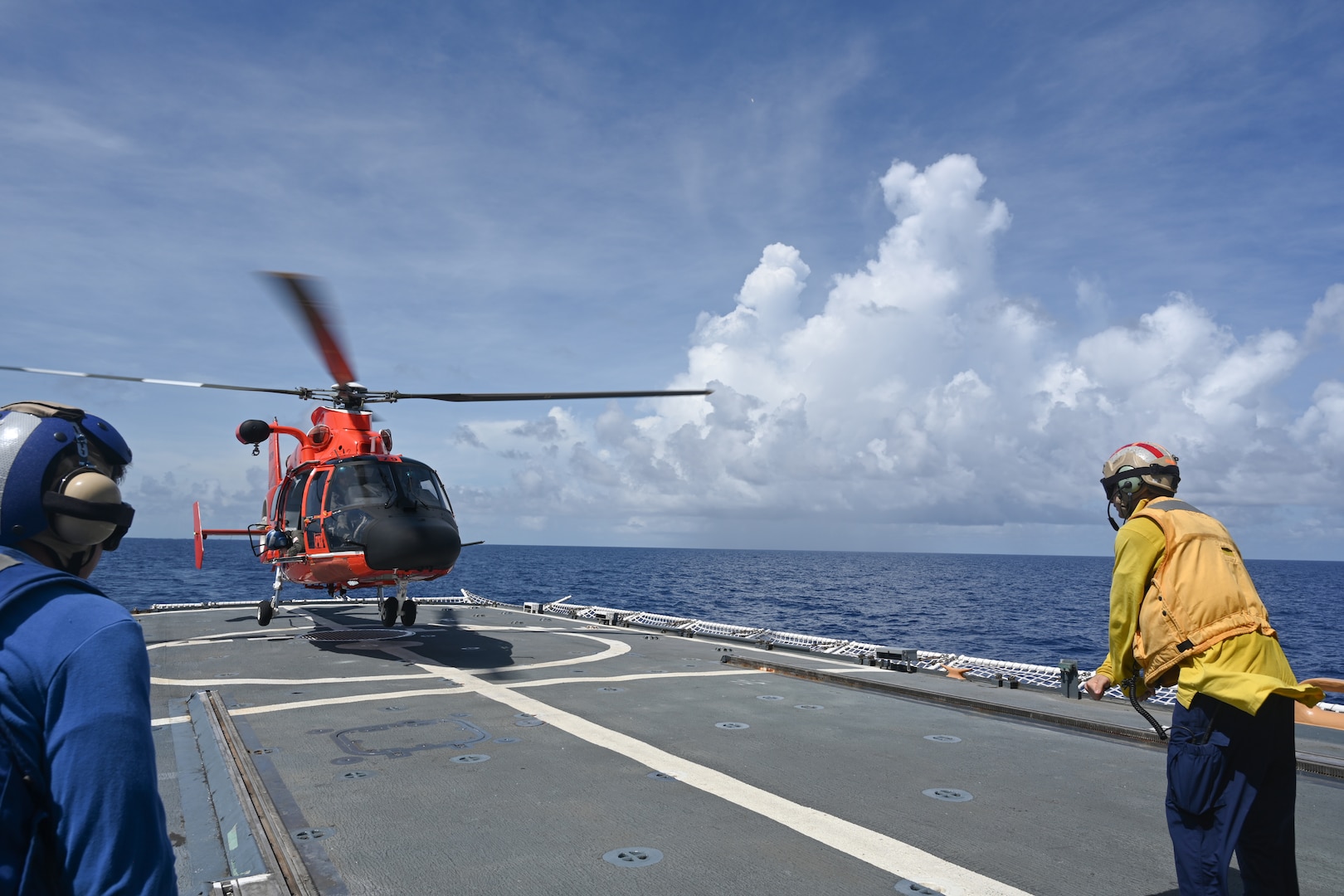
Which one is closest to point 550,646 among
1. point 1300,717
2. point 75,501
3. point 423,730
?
point 423,730

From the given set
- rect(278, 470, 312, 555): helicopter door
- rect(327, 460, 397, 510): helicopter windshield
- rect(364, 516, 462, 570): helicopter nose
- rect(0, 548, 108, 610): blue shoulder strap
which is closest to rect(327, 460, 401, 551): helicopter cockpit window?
rect(327, 460, 397, 510): helicopter windshield

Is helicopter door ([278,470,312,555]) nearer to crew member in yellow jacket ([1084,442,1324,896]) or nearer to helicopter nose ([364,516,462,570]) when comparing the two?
helicopter nose ([364,516,462,570])

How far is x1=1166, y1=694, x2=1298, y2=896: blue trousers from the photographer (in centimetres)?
333

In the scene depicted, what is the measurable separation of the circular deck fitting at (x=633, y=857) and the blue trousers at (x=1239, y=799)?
2511mm

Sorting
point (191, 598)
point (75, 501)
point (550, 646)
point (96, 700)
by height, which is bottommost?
point (191, 598)

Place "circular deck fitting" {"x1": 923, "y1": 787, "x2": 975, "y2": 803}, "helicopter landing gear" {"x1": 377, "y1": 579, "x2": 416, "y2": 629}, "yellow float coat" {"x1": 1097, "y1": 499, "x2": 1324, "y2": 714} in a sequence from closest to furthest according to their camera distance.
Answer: "yellow float coat" {"x1": 1097, "y1": 499, "x2": 1324, "y2": 714}, "circular deck fitting" {"x1": 923, "y1": 787, "x2": 975, "y2": 803}, "helicopter landing gear" {"x1": 377, "y1": 579, "x2": 416, "y2": 629}

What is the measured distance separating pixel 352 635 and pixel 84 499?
1460 cm

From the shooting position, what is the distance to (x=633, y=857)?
179 inches

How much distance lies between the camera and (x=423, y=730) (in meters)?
7.50

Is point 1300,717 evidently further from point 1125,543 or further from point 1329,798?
point 1125,543

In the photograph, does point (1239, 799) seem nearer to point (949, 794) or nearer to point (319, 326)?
point (949, 794)

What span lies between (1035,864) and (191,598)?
51.7 m

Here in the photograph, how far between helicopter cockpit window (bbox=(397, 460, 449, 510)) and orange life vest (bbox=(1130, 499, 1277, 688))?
469 inches

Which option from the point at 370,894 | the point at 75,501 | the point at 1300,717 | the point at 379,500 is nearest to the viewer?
the point at 75,501
